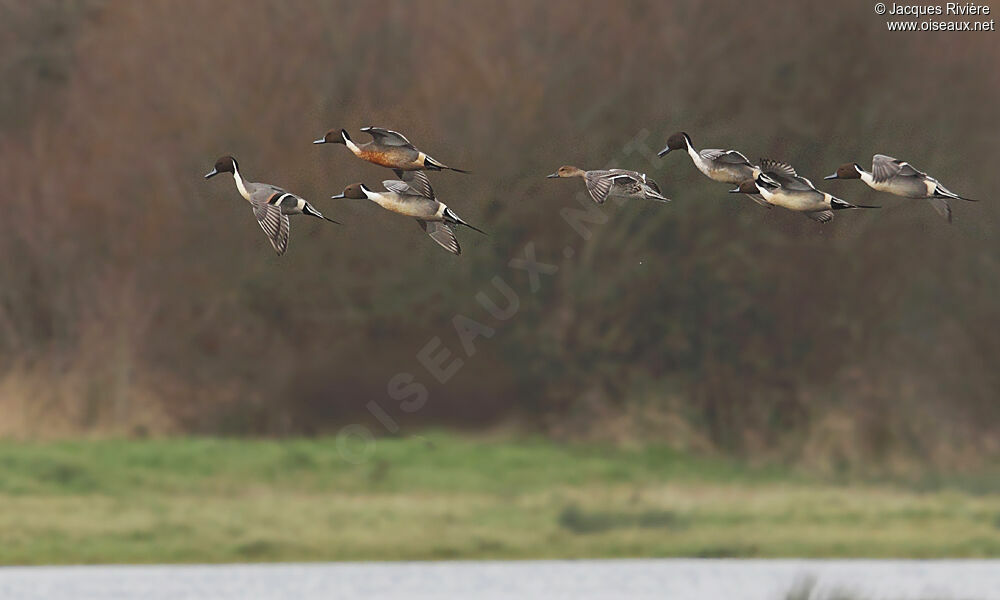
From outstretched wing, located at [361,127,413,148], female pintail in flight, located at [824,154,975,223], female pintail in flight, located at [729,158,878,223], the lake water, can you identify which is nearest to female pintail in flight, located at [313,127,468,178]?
outstretched wing, located at [361,127,413,148]

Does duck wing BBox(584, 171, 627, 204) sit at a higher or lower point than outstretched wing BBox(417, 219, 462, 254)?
higher

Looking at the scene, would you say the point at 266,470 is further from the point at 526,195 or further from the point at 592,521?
the point at 526,195

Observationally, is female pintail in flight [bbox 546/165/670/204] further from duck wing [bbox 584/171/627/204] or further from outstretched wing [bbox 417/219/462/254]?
outstretched wing [bbox 417/219/462/254]

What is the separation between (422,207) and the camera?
2928 millimetres

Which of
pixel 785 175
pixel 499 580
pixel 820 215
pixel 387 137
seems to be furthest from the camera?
pixel 499 580

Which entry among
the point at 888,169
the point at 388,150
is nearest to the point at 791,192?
the point at 888,169

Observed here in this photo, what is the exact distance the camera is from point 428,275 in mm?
17188

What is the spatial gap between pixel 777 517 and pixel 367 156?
14.2 m

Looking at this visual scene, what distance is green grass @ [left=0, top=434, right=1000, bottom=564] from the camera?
16141mm

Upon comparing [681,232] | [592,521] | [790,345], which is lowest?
[592,521]

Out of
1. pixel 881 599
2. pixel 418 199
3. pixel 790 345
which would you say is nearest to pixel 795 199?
pixel 418 199

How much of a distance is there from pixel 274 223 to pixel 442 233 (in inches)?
11.8

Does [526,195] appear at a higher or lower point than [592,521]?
higher

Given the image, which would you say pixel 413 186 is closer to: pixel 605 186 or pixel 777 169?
pixel 605 186
